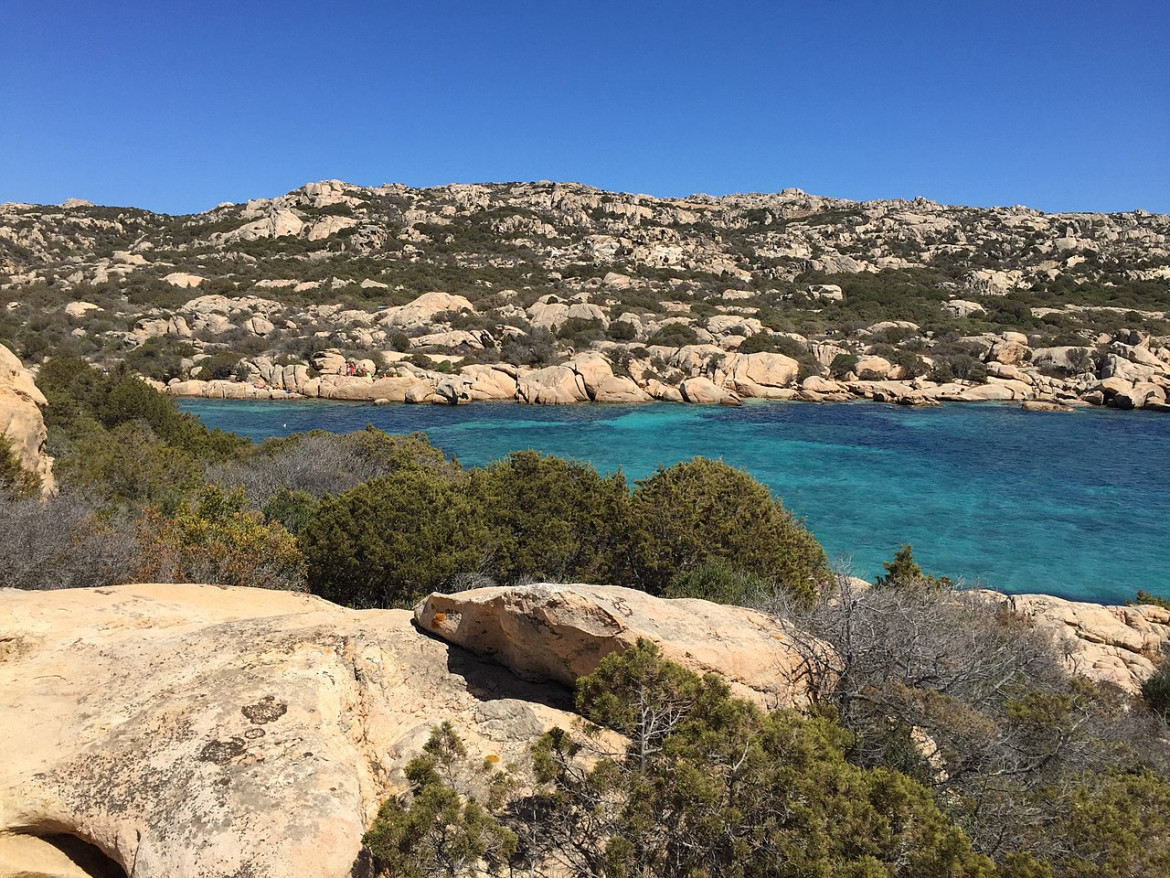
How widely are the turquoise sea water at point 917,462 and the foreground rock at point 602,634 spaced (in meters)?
4.28

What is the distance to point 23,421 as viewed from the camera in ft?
32.2

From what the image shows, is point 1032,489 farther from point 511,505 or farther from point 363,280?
point 363,280

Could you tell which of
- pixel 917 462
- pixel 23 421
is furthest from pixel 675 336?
pixel 23 421

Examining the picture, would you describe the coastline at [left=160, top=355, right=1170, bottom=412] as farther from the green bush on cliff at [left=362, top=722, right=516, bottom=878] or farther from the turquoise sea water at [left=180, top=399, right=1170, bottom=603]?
the green bush on cliff at [left=362, top=722, right=516, bottom=878]

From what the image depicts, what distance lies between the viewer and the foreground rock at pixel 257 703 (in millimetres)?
2973

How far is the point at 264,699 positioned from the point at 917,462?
24984 mm

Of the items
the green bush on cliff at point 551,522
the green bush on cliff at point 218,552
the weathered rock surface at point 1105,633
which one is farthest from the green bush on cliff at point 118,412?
the weathered rock surface at point 1105,633

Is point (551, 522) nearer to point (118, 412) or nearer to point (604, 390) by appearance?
point (118, 412)

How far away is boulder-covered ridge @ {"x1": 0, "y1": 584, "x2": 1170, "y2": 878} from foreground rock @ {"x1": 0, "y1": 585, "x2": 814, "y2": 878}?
0.01m

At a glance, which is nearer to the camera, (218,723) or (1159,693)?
(218,723)

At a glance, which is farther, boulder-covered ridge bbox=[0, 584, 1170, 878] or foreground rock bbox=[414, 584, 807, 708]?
A: foreground rock bbox=[414, 584, 807, 708]

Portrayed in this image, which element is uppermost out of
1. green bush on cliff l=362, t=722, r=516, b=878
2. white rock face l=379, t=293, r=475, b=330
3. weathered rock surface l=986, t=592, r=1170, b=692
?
white rock face l=379, t=293, r=475, b=330

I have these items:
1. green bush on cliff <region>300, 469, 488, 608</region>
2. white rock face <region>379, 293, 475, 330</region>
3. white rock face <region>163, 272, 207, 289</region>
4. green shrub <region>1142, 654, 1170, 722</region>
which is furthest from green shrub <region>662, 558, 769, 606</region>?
white rock face <region>163, 272, 207, 289</region>

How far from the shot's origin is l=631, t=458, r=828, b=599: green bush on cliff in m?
8.16
